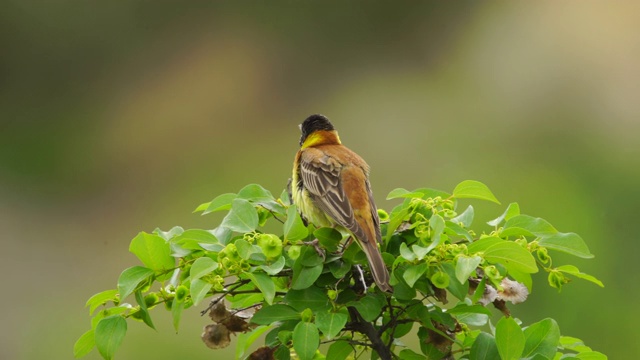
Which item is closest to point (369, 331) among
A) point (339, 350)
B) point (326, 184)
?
point (339, 350)

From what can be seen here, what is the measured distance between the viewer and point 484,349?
0.89 m

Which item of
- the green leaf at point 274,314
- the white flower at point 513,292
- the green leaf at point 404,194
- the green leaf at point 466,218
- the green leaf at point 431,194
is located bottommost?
the white flower at point 513,292

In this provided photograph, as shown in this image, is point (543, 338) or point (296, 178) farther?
point (296, 178)

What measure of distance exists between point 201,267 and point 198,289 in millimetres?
22

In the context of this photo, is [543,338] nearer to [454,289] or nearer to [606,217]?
[454,289]

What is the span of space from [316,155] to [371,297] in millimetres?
478

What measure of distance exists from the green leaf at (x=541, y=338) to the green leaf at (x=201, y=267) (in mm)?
341

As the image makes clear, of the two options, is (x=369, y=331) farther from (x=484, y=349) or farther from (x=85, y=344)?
(x=85, y=344)

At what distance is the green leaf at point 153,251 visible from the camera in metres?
0.83

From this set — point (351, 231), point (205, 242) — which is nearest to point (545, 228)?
point (351, 231)

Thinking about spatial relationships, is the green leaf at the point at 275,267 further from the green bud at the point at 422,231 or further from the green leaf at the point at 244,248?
the green bud at the point at 422,231

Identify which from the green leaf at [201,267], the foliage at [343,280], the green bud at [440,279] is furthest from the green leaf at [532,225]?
the green leaf at [201,267]

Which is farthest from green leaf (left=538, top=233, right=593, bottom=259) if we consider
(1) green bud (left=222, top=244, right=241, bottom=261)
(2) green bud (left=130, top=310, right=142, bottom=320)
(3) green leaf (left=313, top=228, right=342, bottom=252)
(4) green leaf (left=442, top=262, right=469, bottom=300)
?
(2) green bud (left=130, top=310, right=142, bottom=320)

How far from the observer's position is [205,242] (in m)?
0.85
